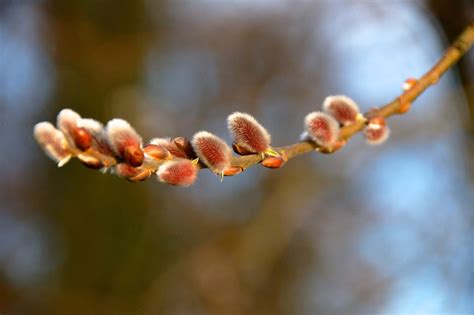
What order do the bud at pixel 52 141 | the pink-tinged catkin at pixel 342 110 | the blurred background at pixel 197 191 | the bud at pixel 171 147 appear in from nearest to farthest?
the bud at pixel 52 141
the bud at pixel 171 147
the pink-tinged catkin at pixel 342 110
the blurred background at pixel 197 191

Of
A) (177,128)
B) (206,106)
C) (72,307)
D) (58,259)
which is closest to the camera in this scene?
(72,307)

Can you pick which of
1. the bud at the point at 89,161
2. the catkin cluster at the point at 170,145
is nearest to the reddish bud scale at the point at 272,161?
the catkin cluster at the point at 170,145

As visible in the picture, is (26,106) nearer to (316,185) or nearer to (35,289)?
(35,289)

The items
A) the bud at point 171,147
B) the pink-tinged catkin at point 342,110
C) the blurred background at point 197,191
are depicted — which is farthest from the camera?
the blurred background at point 197,191

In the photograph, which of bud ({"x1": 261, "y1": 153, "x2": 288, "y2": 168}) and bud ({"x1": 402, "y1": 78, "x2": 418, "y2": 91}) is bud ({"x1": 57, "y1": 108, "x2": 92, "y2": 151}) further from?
bud ({"x1": 402, "y1": 78, "x2": 418, "y2": 91})

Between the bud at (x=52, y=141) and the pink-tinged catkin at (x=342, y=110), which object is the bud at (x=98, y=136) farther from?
the pink-tinged catkin at (x=342, y=110)

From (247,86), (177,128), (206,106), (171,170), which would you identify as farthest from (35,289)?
(171,170)
